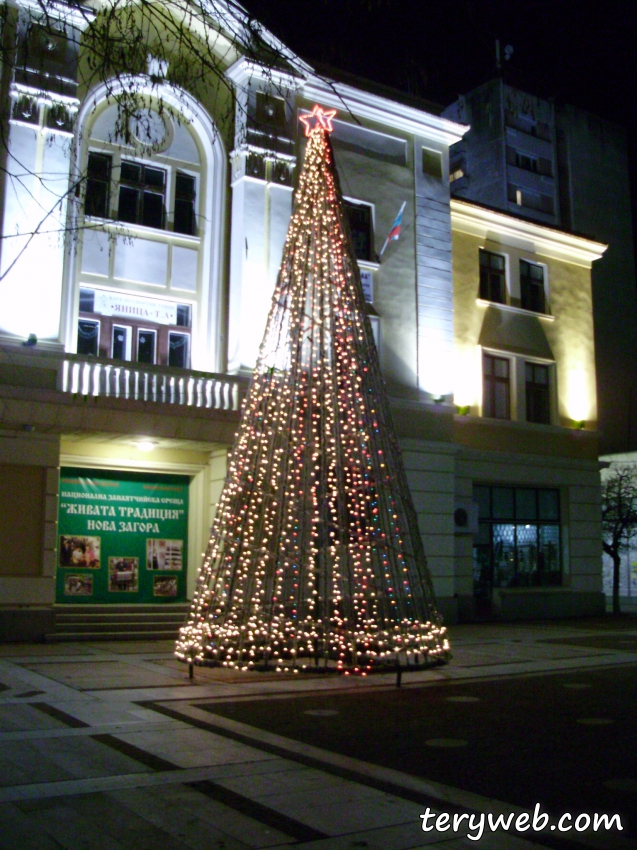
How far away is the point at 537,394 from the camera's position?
24.5 m

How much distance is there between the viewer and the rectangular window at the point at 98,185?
1764 cm

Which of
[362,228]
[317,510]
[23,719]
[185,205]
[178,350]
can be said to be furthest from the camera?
[362,228]

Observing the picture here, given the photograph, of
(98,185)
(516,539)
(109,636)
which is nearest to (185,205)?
(98,185)

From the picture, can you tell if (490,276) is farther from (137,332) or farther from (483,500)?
(137,332)

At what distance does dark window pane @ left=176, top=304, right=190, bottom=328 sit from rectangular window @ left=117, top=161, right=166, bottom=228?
177 centimetres

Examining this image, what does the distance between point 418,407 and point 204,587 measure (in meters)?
9.98

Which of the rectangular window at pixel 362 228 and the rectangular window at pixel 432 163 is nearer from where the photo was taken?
the rectangular window at pixel 362 228

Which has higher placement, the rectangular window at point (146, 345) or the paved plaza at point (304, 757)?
the rectangular window at point (146, 345)

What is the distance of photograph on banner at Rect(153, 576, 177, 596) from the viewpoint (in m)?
18.7

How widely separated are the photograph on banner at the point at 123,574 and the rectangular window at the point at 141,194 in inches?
281

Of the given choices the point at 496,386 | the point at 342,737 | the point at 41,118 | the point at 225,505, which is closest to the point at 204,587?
the point at 225,505

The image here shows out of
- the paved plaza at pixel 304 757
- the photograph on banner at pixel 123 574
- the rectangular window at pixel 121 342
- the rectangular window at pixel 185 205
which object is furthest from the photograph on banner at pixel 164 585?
the rectangular window at pixel 185 205

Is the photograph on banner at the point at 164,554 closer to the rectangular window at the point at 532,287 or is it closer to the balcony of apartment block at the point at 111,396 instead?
the balcony of apartment block at the point at 111,396

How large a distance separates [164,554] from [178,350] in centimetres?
445
